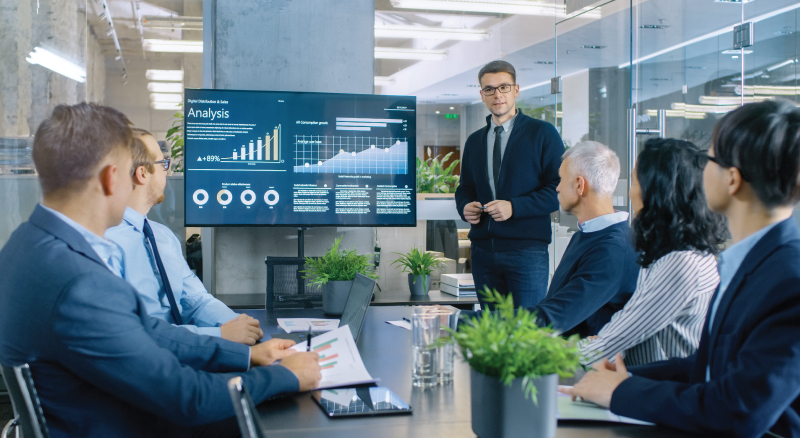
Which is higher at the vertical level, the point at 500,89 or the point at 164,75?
the point at 164,75

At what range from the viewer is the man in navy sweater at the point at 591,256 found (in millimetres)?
1949

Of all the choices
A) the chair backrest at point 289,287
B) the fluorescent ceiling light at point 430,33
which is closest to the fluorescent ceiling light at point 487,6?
the fluorescent ceiling light at point 430,33

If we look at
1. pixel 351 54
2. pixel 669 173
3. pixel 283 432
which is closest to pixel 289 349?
pixel 283 432

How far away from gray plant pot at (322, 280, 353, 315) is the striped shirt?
1056mm

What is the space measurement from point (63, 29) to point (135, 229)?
3.04 metres

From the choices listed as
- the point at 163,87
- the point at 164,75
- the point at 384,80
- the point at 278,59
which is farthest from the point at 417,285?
the point at 384,80

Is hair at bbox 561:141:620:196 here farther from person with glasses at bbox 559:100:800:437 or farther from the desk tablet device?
the desk tablet device

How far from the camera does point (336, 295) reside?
7.98 feet

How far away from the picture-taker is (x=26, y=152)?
4.07m

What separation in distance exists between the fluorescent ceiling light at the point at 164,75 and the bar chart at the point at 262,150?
97.1 inches

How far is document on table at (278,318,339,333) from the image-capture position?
2.11 metres

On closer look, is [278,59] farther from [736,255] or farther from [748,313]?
[748,313]

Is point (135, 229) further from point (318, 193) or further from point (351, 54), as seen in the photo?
point (351, 54)

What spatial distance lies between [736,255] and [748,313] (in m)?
0.16
